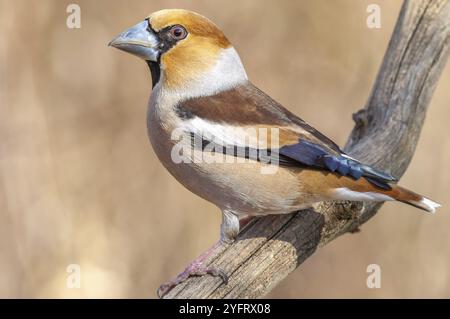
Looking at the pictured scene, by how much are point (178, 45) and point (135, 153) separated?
6.74 ft

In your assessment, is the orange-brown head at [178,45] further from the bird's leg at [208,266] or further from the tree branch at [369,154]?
the tree branch at [369,154]

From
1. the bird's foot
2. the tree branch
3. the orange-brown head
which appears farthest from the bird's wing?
the bird's foot

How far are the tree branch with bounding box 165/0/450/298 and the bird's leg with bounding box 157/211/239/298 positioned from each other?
37mm

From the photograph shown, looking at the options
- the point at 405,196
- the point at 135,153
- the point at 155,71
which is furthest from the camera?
the point at 135,153

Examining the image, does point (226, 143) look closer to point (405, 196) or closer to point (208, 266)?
point (208, 266)

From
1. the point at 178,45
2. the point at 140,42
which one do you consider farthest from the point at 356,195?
the point at 140,42

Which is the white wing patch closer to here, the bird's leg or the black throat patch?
the bird's leg

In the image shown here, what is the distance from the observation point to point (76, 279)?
573 cm

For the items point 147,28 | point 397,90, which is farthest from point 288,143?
point 397,90

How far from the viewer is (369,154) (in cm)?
489

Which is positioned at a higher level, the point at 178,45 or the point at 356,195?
the point at 178,45

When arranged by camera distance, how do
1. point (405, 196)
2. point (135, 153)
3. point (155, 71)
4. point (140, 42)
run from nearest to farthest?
1. point (405, 196)
2. point (140, 42)
3. point (155, 71)
4. point (135, 153)

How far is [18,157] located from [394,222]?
10.2 feet

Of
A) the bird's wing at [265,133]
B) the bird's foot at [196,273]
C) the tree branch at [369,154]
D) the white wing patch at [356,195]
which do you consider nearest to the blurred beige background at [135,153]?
the tree branch at [369,154]
